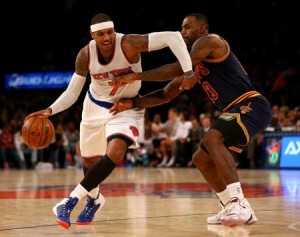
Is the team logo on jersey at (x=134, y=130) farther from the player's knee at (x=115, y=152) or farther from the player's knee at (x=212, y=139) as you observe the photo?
the player's knee at (x=212, y=139)

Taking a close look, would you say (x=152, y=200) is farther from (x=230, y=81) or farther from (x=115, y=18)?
(x=115, y=18)

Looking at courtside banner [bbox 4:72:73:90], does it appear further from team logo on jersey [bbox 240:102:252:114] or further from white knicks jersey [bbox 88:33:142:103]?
team logo on jersey [bbox 240:102:252:114]

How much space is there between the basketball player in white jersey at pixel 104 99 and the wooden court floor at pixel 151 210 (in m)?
0.30

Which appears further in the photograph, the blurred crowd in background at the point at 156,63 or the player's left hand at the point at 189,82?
the blurred crowd in background at the point at 156,63

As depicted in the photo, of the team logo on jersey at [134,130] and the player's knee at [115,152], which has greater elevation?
the team logo on jersey at [134,130]

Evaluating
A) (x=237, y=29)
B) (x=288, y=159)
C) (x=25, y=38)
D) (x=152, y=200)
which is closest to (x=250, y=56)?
(x=237, y=29)

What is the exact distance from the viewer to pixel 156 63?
1930 cm

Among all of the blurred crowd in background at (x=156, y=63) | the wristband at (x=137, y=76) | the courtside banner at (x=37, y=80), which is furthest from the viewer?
the courtside banner at (x=37, y=80)

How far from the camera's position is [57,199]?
24.6ft

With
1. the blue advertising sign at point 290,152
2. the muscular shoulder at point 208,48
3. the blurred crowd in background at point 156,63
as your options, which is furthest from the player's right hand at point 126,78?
the blurred crowd in background at point 156,63

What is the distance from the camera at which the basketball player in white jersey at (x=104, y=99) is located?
16.8 ft

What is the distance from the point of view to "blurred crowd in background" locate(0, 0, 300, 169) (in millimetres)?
16141

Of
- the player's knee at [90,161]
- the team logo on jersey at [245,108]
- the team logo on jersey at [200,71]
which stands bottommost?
the player's knee at [90,161]

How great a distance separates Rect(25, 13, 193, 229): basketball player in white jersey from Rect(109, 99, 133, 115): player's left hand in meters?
0.05
